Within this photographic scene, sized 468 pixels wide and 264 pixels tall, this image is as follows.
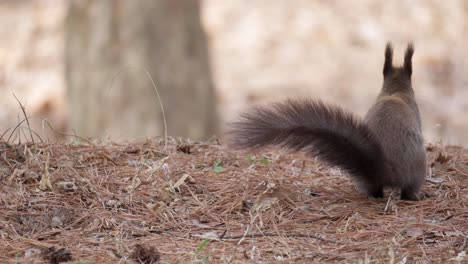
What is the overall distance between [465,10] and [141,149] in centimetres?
1016

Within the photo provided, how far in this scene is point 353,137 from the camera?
3363 millimetres

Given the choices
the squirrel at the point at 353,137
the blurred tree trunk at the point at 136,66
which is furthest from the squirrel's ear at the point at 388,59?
the blurred tree trunk at the point at 136,66

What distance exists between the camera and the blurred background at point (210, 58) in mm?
8164

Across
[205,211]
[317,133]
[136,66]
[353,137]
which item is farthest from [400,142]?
[136,66]

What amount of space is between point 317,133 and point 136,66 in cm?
496

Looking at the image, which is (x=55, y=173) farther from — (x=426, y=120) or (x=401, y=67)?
(x=426, y=120)

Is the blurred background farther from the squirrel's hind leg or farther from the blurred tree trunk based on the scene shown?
the squirrel's hind leg

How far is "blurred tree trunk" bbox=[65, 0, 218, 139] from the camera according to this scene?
8070mm

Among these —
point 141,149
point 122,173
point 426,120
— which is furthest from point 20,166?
point 426,120

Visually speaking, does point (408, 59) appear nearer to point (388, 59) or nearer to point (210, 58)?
point (388, 59)

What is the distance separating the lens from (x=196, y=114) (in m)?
8.54

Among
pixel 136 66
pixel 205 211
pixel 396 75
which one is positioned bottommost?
pixel 205 211

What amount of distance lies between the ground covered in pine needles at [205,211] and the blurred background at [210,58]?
4030mm

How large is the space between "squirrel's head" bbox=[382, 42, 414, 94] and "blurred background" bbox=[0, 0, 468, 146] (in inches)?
173
